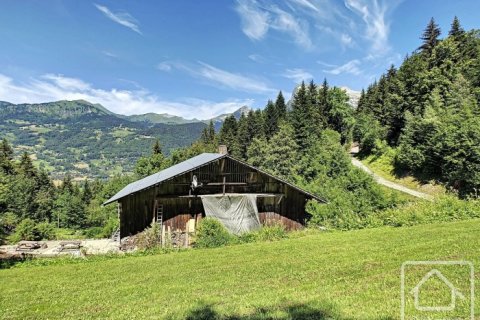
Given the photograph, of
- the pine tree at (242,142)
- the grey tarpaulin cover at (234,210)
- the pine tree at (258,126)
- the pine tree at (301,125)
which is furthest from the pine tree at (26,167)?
the grey tarpaulin cover at (234,210)

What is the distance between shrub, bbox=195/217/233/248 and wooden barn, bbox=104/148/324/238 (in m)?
3.06

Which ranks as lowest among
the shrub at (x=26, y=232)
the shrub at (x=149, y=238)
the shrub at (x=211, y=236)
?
the shrub at (x=26, y=232)

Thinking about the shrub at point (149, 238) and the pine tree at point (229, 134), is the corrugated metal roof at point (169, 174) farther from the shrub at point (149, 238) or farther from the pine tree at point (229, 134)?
the pine tree at point (229, 134)

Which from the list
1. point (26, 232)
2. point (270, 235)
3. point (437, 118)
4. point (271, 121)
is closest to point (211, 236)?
point (270, 235)

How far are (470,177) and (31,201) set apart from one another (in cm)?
9163

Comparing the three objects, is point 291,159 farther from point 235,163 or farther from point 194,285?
point 194,285

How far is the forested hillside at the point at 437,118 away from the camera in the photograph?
38094mm

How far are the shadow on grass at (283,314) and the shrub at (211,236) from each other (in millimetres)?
14014

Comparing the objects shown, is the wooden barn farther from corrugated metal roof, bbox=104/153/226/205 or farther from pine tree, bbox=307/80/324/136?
pine tree, bbox=307/80/324/136

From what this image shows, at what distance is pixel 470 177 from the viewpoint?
36625mm

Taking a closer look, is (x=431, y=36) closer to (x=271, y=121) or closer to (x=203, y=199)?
(x=271, y=121)

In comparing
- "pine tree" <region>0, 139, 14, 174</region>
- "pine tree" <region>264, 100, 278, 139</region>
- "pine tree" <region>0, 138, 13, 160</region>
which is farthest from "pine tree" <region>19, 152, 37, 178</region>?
"pine tree" <region>264, 100, 278, 139</region>

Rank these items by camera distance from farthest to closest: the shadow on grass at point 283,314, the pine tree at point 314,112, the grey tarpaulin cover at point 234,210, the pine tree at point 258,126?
the pine tree at point 258,126, the pine tree at point 314,112, the grey tarpaulin cover at point 234,210, the shadow on grass at point 283,314

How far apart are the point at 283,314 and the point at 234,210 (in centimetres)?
2026
